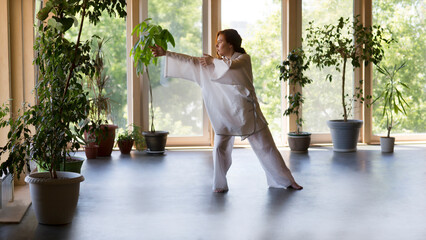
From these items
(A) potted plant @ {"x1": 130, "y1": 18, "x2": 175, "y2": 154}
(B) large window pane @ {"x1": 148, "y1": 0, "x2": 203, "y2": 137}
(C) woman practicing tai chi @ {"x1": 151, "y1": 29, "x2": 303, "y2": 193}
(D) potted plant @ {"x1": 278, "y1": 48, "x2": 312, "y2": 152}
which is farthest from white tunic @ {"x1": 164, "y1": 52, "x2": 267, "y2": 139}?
(B) large window pane @ {"x1": 148, "y1": 0, "x2": 203, "y2": 137}

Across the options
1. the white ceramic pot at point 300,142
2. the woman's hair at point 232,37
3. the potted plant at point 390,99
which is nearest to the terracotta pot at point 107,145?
the white ceramic pot at point 300,142

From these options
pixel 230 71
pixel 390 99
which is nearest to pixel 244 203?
pixel 230 71

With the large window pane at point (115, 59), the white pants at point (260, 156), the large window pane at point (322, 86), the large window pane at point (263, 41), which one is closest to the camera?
the white pants at point (260, 156)

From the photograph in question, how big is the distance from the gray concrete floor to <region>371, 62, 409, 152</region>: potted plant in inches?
27.2

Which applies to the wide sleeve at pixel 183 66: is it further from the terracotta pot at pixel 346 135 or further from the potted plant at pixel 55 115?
the terracotta pot at pixel 346 135

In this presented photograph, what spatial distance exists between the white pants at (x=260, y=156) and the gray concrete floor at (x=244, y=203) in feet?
0.42

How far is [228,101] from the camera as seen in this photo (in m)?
4.78

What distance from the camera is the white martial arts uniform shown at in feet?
15.5

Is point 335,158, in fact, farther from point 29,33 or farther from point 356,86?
point 29,33

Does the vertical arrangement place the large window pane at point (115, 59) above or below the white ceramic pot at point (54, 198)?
above

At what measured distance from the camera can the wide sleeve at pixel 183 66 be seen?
4.84 m

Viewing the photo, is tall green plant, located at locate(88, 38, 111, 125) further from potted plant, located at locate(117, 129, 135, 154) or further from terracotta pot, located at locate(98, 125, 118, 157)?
potted plant, located at locate(117, 129, 135, 154)

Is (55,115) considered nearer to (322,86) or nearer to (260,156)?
(260,156)

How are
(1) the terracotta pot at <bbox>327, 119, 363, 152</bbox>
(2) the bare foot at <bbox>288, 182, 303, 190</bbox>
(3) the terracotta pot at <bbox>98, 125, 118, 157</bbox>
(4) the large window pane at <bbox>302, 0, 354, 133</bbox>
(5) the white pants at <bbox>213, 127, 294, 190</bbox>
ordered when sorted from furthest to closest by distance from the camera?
(4) the large window pane at <bbox>302, 0, 354, 133</bbox> < (1) the terracotta pot at <bbox>327, 119, 363, 152</bbox> < (3) the terracotta pot at <bbox>98, 125, 118, 157</bbox> < (2) the bare foot at <bbox>288, 182, 303, 190</bbox> < (5) the white pants at <bbox>213, 127, 294, 190</bbox>
